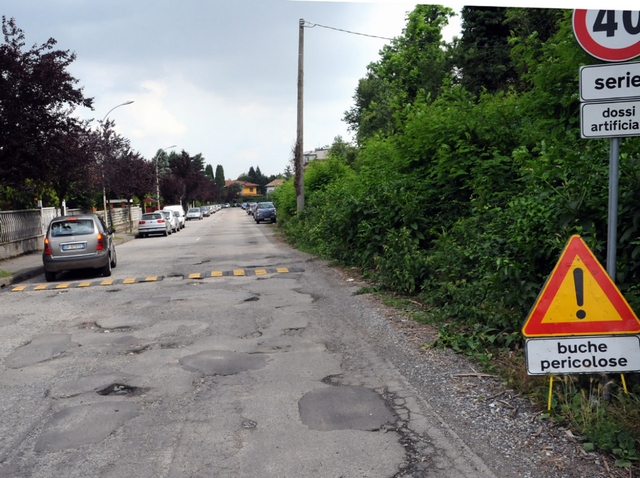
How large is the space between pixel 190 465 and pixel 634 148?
14.5ft

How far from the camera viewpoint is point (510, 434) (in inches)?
165

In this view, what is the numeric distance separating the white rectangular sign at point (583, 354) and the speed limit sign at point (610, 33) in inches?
79.0

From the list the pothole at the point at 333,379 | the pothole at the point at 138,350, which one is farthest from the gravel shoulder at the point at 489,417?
the pothole at the point at 138,350

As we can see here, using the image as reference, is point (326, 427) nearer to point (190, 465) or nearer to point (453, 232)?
point (190, 465)

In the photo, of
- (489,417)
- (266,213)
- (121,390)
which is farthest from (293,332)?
(266,213)

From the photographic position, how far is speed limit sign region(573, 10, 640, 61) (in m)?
4.04

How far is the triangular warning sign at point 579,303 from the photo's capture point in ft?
13.5

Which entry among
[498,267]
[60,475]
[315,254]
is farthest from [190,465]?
[315,254]

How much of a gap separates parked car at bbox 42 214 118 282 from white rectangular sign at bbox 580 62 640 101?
484 inches

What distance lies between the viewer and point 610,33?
408 centimetres

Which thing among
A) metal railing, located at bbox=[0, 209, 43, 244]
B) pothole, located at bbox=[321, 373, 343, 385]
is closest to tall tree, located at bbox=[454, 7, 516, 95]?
metal railing, located at bbox=[0, 209, 43, 244]

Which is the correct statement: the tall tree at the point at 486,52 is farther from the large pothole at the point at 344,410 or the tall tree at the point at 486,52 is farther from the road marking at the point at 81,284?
the large pothole at the point at 344,410

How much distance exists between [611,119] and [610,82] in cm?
26

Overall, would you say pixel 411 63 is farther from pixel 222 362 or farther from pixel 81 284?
pixel 222 362
